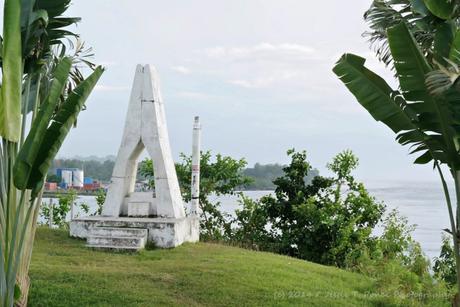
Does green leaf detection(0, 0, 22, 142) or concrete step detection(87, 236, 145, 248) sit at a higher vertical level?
green leaf detection(0, 0, 22, 142)

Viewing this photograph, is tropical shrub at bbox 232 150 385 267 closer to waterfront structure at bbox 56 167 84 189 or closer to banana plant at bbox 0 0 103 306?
waterfront structure at bbox 56 167 84 189

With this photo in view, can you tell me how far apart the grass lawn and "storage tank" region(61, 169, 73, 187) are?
14.8ft

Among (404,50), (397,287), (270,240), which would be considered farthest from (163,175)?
(404,50)

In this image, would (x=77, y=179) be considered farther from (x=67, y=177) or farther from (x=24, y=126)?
(x=24, y=126)

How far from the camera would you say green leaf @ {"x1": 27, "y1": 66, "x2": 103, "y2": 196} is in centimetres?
618

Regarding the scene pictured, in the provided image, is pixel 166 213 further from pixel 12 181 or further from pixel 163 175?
pixel 12 181

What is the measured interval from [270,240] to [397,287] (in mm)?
5009

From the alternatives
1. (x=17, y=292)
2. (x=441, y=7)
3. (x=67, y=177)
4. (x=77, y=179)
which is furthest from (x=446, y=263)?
(x=17, y=292)

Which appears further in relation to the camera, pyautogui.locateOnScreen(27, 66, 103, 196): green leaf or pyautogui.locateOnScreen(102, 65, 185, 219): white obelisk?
pyautogui.locateOnScreen(102, 65, 185, 219): white obelisk

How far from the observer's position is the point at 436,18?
7.32 meters

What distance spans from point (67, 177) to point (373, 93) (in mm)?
11324

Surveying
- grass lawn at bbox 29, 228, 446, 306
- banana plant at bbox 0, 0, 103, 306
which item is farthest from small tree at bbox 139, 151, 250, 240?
banana plant at bbox 0, 0, 103, 306

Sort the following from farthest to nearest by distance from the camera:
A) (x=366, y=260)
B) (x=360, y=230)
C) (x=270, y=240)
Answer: (x=270, y=240)
(x=360, y=230)
(x=366, y=260)

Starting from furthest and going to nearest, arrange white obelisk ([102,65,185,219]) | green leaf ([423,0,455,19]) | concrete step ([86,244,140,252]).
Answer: white obelisk ([102,65,185,219]) < concrete step ([86,244,140,252]) < green leaf ([423,0,455,19])
